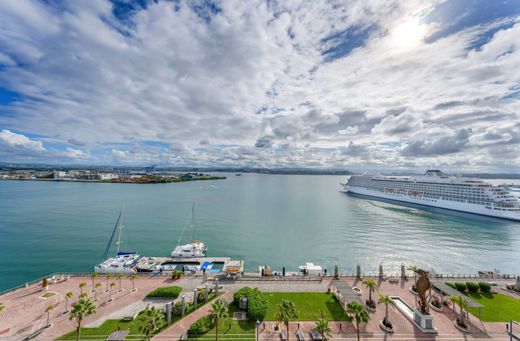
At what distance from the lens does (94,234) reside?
187 feet

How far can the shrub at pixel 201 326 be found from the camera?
21172 mm

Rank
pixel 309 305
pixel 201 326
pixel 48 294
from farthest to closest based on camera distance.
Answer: pixel 48 294 < pixel 309 305 < pixel 201 326

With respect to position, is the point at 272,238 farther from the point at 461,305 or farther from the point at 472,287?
the point at 461,305

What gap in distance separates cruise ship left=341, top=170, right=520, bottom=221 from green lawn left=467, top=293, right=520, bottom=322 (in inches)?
2967

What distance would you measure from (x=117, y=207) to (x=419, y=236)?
333ft

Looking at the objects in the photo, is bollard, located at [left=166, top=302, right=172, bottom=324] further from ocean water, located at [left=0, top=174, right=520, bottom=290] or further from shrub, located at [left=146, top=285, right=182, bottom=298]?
ocean water, located at [left=0, top=174, right=520, bottom=290]

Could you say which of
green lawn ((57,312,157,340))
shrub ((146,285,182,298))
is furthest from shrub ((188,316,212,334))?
shrub ((146,285,182,298))

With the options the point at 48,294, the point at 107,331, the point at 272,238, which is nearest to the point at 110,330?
the point at 107,331

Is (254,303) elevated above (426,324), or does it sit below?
above

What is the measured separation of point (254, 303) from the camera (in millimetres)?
24062

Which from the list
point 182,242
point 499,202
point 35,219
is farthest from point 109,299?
point 499,202

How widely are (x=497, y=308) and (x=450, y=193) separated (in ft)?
295

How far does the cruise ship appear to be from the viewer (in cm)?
8162

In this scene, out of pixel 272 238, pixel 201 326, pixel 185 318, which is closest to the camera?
pixel 201 326
